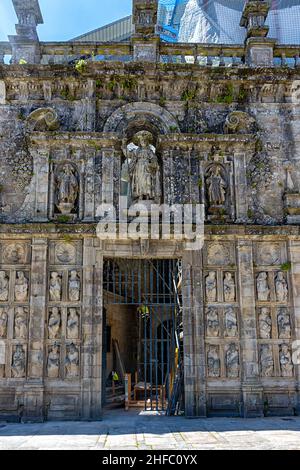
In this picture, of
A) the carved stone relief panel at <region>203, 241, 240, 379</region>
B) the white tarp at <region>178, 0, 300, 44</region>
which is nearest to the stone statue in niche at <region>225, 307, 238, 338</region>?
the carved stone relief panel at <region>203, 241, 240, 379</region>

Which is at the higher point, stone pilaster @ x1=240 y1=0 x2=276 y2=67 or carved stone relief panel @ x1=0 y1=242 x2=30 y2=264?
stone pilaster @ x1=240 y1=0 x2=276 y2=67

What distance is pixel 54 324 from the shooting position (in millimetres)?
10969

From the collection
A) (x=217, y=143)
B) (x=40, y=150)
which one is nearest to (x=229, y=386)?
(x=217, y=143)

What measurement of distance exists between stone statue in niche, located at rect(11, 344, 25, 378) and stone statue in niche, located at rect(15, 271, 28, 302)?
0.99m

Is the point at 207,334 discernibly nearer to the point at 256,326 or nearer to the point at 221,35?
the point at 256,326

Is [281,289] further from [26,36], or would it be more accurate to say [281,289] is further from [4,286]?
[26,36]

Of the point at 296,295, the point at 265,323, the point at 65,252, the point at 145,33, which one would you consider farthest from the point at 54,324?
the point at 145,33

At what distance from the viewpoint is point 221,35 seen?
17453 mm

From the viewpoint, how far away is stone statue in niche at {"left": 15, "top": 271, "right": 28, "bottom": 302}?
11094 mm

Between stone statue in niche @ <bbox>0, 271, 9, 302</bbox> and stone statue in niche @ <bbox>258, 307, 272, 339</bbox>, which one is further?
stone statue in niche @ <bbox>258, 307, 272, 339</bbox>

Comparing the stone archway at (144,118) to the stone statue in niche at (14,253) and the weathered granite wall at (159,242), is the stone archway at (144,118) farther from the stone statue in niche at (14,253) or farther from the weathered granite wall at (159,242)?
the stone statue in niche at (14,253)

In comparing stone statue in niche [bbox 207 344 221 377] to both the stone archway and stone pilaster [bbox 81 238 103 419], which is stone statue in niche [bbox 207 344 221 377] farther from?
the stone archway

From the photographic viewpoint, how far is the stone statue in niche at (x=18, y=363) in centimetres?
1073

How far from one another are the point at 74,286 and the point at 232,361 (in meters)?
3.73
